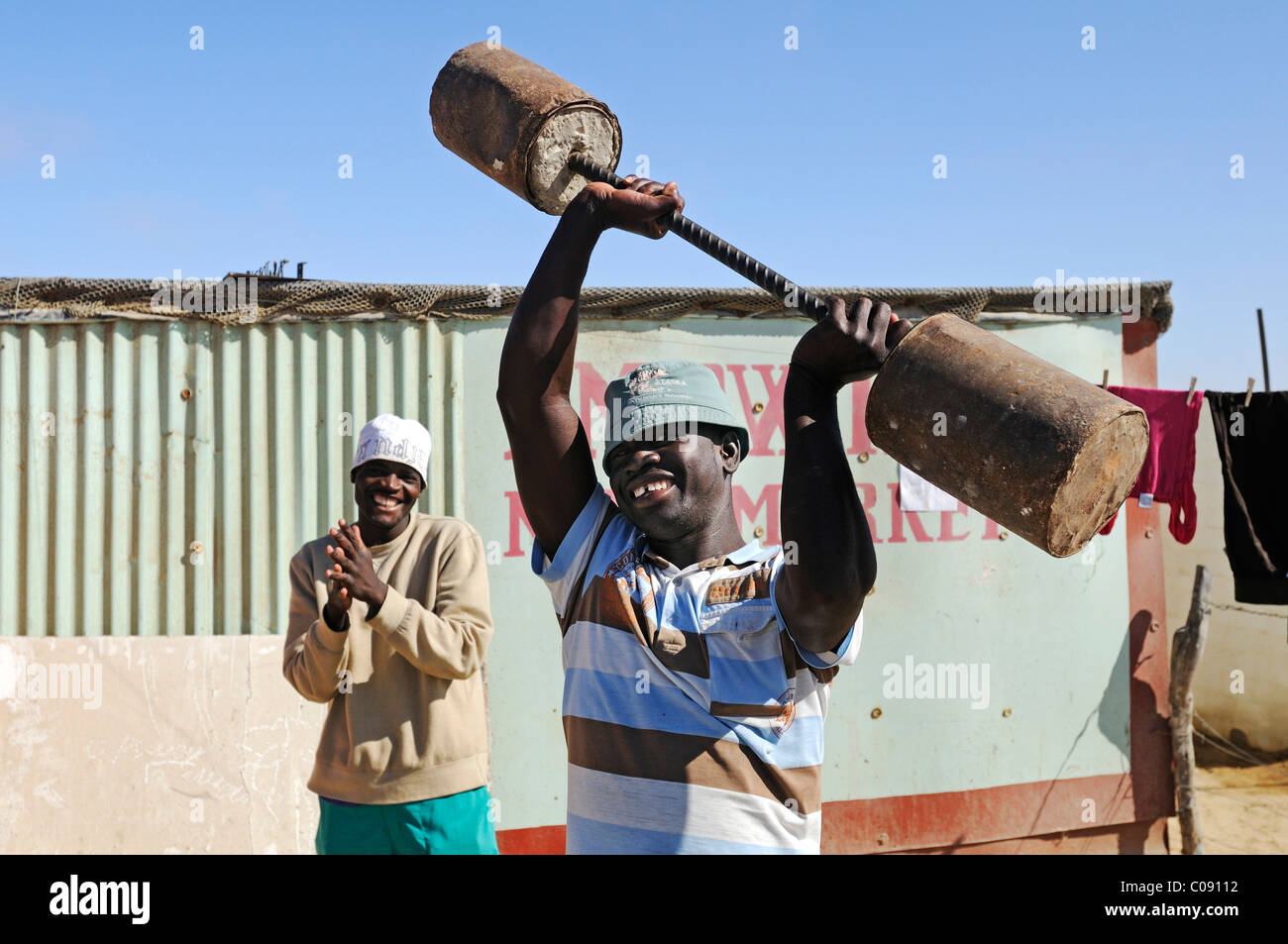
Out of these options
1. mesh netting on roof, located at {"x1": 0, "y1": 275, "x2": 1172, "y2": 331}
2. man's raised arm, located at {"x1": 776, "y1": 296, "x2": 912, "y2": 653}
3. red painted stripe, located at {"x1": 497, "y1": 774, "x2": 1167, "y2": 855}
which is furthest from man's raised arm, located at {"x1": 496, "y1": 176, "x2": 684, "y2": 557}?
red painted stripe, located at {"x1": 497, "y1": 774, "x2": 1167, "y2": 855}

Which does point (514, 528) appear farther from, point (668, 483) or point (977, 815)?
point (668, 483)

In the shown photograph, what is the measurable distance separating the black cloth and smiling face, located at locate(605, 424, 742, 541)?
17.2 feet

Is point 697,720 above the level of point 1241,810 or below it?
above

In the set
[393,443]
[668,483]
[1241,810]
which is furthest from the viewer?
[1241,810]

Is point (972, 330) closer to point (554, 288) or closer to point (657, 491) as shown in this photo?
point (657, 491)

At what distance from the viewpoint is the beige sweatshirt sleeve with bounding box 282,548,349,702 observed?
10.6ft

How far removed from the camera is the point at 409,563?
11.9 feet

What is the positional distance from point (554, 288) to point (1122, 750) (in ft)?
18.2

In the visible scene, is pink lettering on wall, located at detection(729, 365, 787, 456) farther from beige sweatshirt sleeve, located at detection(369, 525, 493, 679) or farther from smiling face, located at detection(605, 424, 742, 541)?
A: smiling face, located at detection(605, 424, 742, 541)

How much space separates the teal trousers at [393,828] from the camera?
3.31 m

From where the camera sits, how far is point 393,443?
11.8 ft

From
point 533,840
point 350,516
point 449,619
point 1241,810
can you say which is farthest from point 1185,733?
point 350,516

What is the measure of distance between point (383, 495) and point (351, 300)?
206 centimetres
